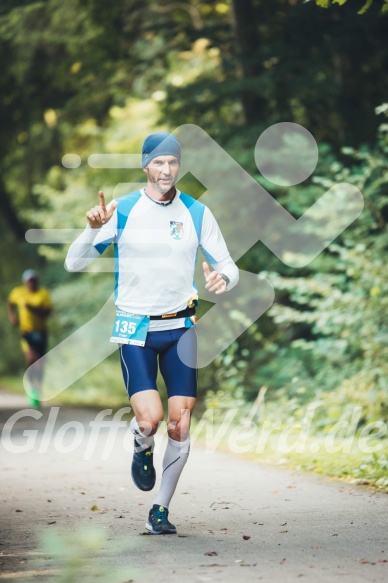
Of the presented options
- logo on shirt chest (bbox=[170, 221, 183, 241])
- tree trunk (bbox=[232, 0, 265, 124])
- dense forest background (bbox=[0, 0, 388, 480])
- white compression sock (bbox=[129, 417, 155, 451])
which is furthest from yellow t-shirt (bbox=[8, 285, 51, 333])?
logo on shirt chest (bbox=[170, 221, 183, 241])

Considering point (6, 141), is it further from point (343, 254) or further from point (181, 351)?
point (181, 351)

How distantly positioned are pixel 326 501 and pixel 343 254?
14.8 ft

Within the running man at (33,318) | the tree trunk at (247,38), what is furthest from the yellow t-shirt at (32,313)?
the tree trunk at (247,38)

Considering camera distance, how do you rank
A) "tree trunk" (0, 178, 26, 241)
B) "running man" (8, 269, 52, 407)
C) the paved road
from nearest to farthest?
the paved road → "running man" (8, 269, 52, 407) → "tree trunk" (0, 178, 26, 241)

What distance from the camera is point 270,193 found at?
14.8 metres

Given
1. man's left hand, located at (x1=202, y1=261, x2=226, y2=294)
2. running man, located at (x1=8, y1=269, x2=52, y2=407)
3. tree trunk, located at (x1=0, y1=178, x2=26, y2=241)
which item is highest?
man's left hand, located at (x1=202, y1=261, x2=226, y2=294)

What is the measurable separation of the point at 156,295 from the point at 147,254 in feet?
0.81

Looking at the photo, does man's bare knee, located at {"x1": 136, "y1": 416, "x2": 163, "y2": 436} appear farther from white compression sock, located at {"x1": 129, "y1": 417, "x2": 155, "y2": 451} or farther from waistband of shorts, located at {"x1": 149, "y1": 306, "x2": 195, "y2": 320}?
waistband of shorts, located at {"x1": 149, "y1": 306, "x2": 195, "y2": 320}

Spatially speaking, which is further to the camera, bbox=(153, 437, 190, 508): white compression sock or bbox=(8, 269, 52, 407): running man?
bbox=(8, 269, 52, 407): running man

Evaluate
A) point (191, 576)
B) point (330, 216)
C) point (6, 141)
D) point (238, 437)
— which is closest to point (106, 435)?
point (238, 437)

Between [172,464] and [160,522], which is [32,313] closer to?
[172,464]

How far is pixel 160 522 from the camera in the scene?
673 centimetres

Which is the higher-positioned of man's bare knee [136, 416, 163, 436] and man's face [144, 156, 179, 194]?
man's face [144, 156, 179, 194]

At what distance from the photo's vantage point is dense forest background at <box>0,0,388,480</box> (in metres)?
12.2
